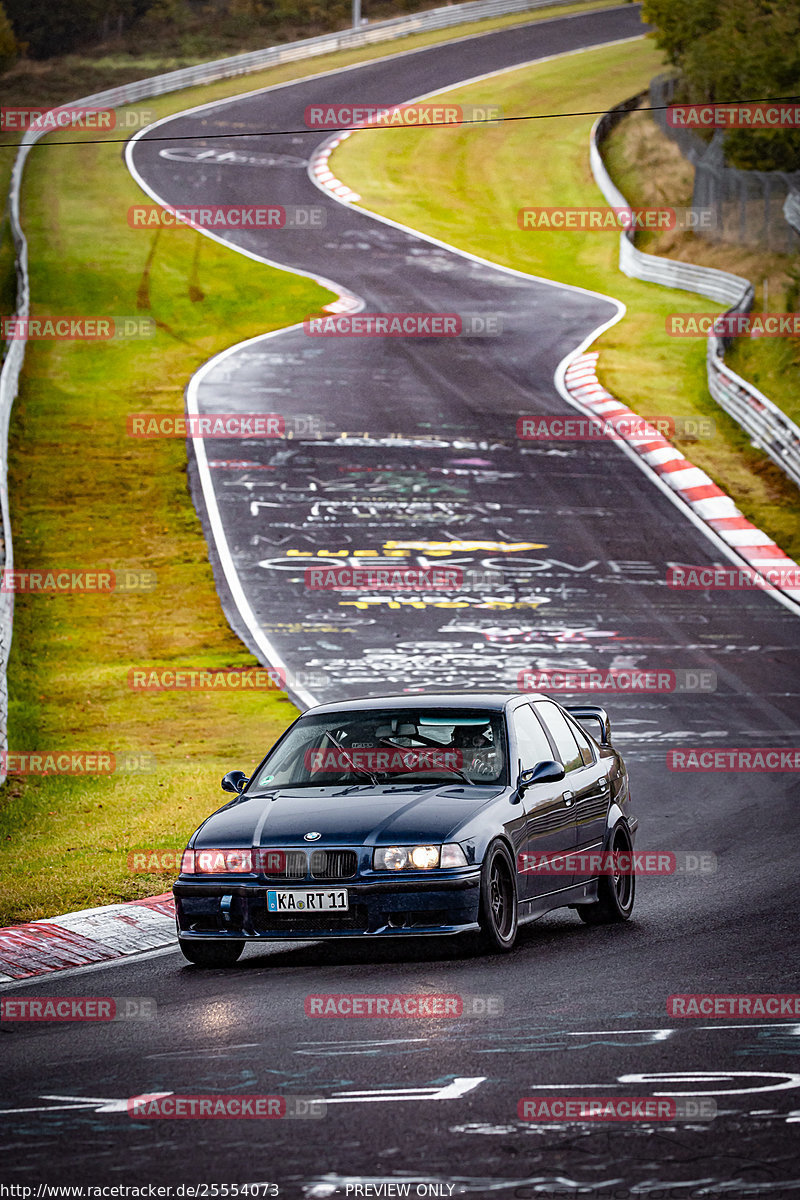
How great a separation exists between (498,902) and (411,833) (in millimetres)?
680

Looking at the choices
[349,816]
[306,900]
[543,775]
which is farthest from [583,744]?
[306,900]

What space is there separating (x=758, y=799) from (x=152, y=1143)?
931 centimetres

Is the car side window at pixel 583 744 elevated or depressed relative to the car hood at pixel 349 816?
depressed

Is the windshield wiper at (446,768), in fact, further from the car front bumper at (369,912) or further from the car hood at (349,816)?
the car front bumper at (369,912)

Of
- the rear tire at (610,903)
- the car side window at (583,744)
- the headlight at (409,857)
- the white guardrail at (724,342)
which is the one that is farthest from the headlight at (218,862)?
the white guardrail at (724,342)

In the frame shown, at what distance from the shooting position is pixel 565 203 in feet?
177

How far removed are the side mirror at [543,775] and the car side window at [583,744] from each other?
1.25 meters

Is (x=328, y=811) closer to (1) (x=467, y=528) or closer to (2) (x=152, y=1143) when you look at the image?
(2) (x=152, y=1143)

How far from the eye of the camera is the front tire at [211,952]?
874 centimetres

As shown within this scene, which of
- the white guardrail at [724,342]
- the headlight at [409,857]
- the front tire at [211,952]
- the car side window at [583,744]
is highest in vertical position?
the headlight at [409,857]

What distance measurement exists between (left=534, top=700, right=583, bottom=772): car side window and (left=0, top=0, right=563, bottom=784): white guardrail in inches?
530

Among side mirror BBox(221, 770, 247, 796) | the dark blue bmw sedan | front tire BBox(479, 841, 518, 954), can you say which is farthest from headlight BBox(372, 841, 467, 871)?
side mirror BBox(221, 770, 247, 796)

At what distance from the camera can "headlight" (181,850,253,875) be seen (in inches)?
337

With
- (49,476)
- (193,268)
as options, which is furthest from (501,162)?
(49,476)
